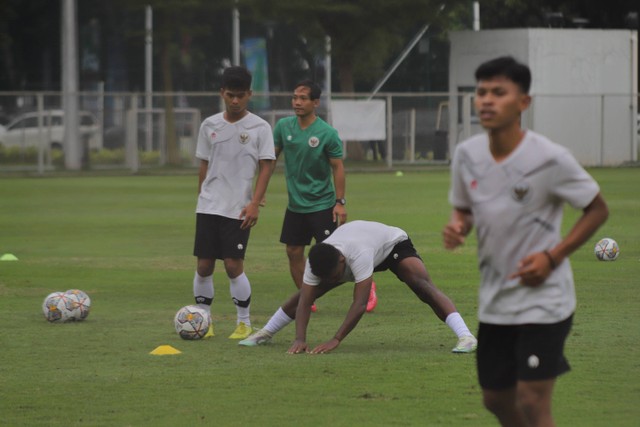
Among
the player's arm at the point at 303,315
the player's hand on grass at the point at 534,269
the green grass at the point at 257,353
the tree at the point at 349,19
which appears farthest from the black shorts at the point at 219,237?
the tree at the point at 349,19

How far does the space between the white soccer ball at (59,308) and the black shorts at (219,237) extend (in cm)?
148

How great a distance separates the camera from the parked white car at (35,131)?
137 feet

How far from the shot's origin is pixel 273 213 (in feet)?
83.9

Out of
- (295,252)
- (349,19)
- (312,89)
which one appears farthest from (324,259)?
(349,19)

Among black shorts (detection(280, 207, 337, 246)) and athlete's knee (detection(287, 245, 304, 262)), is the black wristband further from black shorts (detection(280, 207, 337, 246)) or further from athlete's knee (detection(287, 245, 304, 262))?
A: athlete's knee (detection(287, 245, 304, 262))

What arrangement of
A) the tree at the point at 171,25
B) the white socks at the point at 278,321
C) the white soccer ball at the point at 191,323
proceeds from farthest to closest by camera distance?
1. the tree at the point at 171,25
2. the white soccer ball at the point at 191,323
3. the white socks at the point at 278,321

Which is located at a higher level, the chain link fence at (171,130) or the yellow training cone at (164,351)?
the chain link fence at (171,130)

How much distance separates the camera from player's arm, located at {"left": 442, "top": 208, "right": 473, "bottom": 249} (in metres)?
5.74

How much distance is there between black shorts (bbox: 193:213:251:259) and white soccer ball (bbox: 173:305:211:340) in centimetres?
46

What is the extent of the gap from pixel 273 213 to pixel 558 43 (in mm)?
21707

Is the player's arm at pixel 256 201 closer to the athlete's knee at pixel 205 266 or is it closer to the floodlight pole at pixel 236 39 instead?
the athlete's knee at pixel 205 266

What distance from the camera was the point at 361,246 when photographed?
965 centimetres

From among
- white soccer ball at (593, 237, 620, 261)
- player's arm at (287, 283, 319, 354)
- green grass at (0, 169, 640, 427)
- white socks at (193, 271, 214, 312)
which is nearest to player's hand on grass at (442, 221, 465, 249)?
green grass at (0, 169, 640, 427)

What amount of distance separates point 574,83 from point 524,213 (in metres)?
40.7
